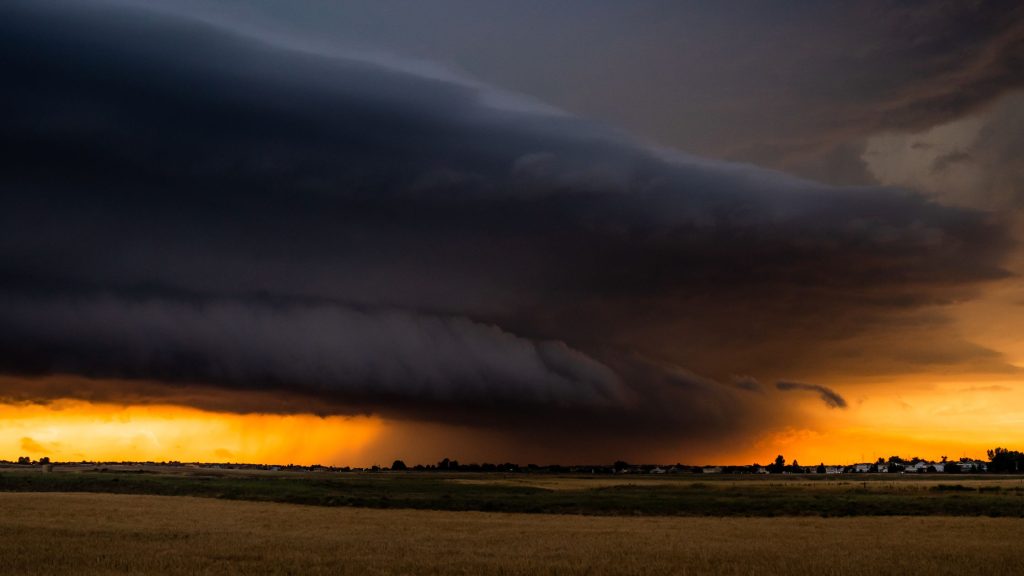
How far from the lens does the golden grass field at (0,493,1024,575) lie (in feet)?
119

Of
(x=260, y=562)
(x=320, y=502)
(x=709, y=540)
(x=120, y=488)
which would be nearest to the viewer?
(x=260, y=562)

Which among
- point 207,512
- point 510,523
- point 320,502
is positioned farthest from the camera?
point 320,502

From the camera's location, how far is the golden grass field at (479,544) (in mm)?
36188

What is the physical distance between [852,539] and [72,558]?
1691 inches

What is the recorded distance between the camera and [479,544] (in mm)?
46625

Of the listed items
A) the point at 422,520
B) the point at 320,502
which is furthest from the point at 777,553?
the point at 320,502

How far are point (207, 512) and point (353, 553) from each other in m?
35.4

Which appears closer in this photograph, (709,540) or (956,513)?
(709,540)

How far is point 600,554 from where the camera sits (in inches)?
1641

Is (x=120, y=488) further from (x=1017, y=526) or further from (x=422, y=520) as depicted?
(x=1017, y=526)

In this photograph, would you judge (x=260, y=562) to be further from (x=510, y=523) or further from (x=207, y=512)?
(x=207, y=512)

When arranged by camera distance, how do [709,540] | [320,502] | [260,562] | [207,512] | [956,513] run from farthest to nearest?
[320,502], [956,513], [207,512], [709,540], [260,562]

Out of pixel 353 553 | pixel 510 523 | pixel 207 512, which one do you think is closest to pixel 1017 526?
pixel 510 523

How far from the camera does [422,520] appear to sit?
214ft
